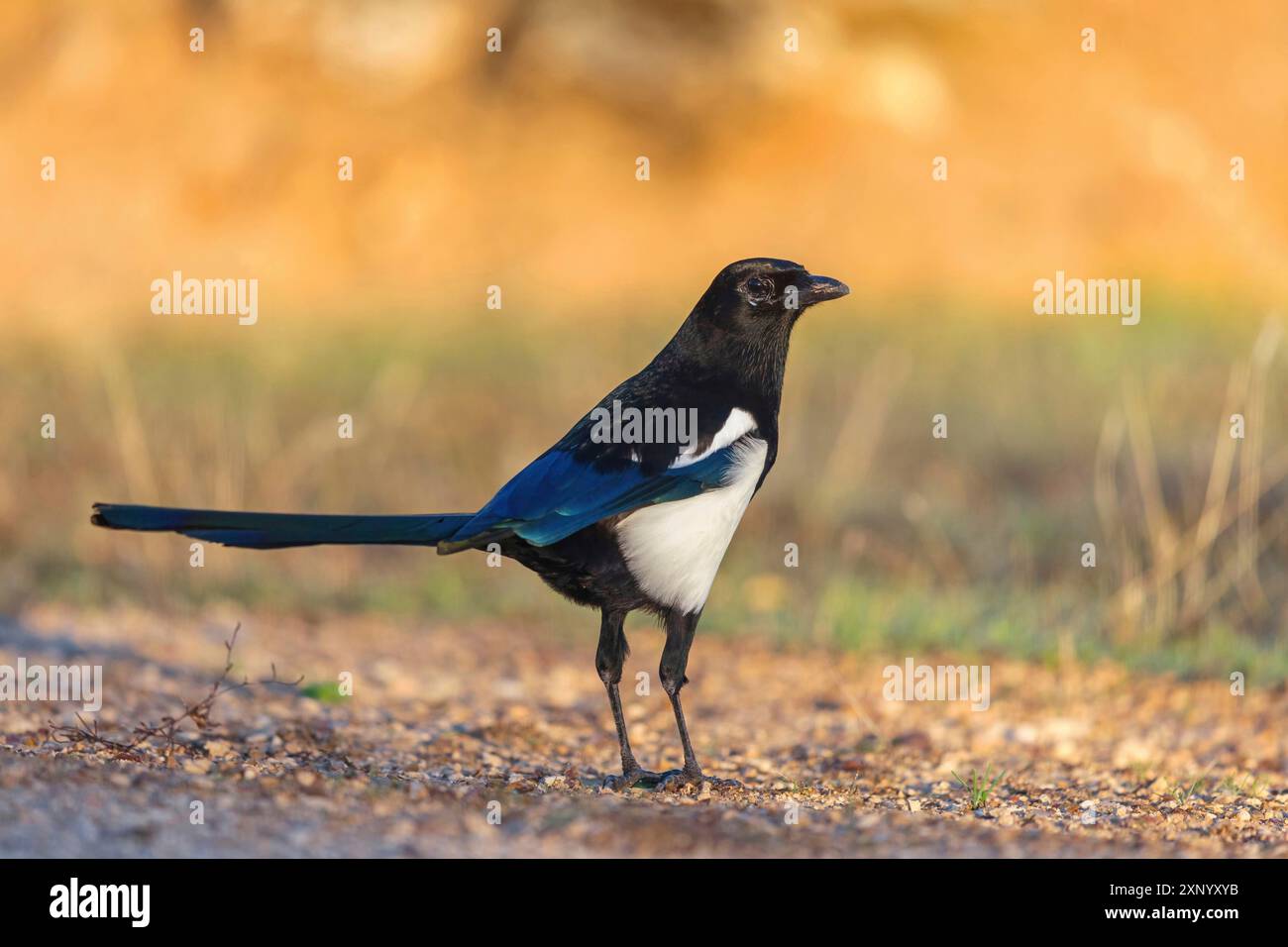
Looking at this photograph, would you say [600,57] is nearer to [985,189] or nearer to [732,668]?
[985,189]

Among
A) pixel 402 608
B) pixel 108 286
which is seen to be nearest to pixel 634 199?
pixel 108 286

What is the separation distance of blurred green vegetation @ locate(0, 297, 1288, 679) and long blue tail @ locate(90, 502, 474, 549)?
10.6 feet

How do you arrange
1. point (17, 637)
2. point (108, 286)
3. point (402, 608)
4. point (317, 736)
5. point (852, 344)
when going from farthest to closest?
point (108, 286), point (852, 344), point (402, 608), point (17, 637), point (317, 736)

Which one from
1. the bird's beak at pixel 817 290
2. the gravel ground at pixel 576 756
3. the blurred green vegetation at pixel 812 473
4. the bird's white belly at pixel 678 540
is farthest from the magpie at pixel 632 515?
the blurred green vegetation at pixel 812 473

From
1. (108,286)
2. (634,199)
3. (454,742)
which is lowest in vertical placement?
(454,742)

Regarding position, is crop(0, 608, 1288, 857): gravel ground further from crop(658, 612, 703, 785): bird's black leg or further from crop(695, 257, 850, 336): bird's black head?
crop(695, 257, 850, 336): bird's black head

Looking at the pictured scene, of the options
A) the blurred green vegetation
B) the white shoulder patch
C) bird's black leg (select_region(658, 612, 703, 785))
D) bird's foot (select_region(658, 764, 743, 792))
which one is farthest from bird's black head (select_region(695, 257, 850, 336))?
the blurred green vegetation

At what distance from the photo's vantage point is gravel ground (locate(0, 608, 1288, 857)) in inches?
149

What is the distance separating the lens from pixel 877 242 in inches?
707

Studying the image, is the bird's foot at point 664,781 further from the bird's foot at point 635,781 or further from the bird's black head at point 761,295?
the bird's black head at point 761,295

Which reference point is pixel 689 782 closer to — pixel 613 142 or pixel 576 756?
pixel 576 756

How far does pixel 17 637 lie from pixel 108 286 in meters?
11.7

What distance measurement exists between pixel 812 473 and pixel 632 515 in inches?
203

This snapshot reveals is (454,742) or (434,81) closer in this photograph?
(454,742)
